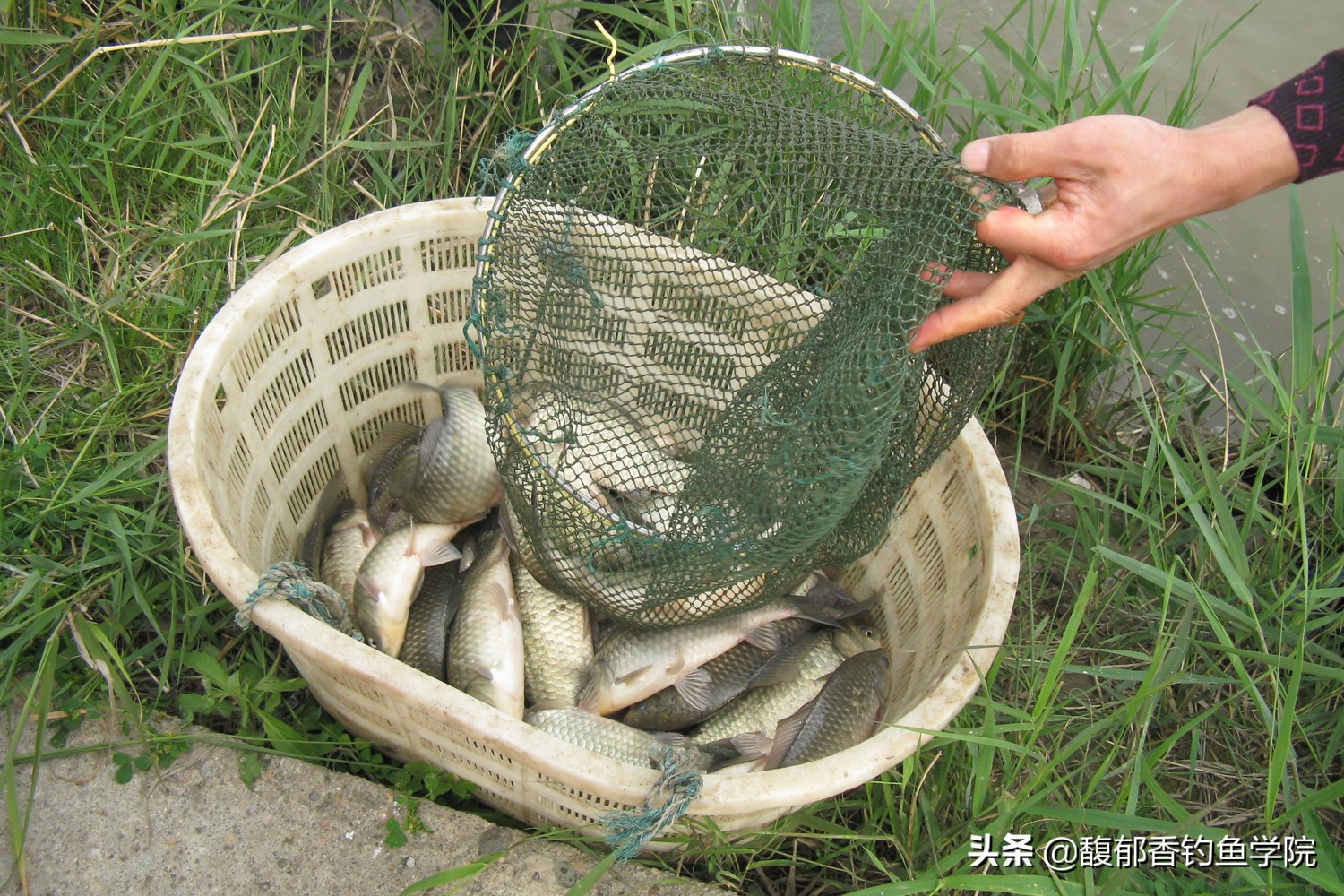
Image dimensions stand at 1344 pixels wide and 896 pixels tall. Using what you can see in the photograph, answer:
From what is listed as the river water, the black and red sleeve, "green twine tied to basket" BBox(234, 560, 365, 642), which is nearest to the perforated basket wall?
"green twine tied to basket" BBox(234, 560, 365, 642)

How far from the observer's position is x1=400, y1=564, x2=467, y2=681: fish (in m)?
2.33

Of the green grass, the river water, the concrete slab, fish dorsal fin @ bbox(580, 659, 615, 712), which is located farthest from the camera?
the river water

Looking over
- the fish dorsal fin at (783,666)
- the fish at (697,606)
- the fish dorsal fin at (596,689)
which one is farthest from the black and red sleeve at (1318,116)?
the fish dorsal fin at (596,689)

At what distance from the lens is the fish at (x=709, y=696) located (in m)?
2.28

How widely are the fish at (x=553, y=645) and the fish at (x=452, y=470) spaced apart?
0.21 m

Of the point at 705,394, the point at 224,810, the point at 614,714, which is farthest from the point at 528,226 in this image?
the point at 224,810

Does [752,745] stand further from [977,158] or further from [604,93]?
[604,93]

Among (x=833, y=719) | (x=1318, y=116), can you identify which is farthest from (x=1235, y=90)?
(x=833, y=719)

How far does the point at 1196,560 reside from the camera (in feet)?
8.02

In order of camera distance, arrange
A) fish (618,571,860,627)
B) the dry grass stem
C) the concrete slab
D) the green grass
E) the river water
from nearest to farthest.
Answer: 1. the concrete slab
2. the green grass
3. fish (618,571,860,627)
4. the dry grass stem
5. the river water

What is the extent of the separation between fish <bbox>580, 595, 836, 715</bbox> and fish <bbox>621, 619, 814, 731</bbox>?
21mm

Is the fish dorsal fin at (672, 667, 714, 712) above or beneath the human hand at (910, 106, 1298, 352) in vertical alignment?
beneath

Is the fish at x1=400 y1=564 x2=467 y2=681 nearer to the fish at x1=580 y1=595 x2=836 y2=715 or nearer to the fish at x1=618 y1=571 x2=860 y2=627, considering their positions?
the fish at x1=580 y1=595 x2=836 y2=715

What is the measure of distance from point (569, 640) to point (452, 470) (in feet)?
1.63
